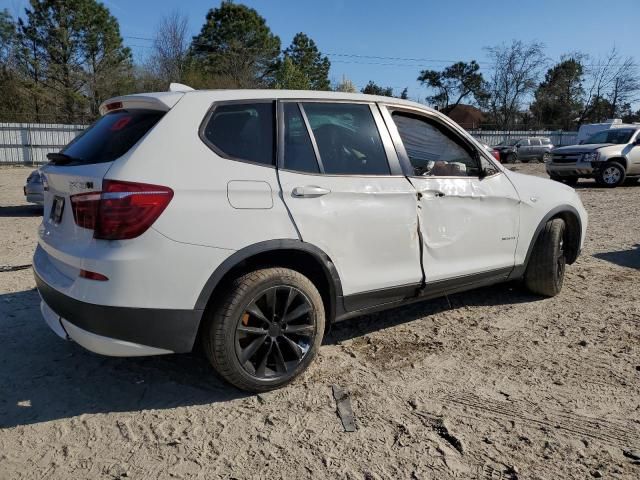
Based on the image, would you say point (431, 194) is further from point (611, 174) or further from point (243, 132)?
point (611, 174)

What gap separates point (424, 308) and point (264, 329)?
2.07 meters

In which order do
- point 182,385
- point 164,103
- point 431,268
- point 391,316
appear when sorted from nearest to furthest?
point 164,103 < point 182,385 < point 431,268 < point 391,316

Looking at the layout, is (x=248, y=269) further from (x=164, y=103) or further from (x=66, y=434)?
(x=66, y=434)

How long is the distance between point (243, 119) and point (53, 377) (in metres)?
2.07

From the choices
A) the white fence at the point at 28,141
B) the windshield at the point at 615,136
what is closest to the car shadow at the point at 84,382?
the windshield at the point at 615,136

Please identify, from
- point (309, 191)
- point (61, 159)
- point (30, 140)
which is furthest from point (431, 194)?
point (30, 140)

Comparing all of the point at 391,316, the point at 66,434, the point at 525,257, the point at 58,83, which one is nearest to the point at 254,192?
the point at 66,434

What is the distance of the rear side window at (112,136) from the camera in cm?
284

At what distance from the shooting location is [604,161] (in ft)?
48.6

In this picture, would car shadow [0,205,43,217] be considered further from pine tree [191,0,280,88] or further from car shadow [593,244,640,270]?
pine tree [191,0,280,88]

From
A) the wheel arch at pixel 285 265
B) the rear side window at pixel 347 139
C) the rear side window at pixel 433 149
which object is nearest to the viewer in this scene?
the wheel arch at pixel 285 265

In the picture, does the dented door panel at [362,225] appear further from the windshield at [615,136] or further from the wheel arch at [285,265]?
the windshield at [615,136]

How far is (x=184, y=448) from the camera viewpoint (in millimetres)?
2617

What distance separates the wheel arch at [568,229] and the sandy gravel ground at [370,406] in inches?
25.7
